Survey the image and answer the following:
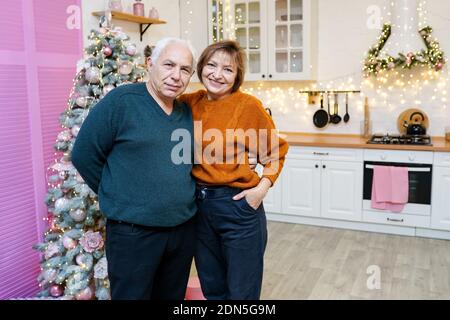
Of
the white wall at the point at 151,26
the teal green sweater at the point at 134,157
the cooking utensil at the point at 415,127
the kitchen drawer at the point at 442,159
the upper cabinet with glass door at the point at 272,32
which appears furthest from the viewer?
the upper cabinet with glass door at the point at 272,32

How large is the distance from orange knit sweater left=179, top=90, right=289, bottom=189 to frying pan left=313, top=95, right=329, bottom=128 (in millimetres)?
3159

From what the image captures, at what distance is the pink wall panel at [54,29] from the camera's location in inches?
112

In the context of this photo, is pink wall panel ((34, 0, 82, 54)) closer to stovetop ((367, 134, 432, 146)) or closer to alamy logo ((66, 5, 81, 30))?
alamy logo ((66, 5, 81, 30))

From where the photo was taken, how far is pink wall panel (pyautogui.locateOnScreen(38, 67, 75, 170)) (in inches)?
113

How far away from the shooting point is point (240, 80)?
1.80 meters

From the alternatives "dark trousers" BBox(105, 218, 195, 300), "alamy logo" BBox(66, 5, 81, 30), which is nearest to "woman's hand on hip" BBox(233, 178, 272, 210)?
"dark trousers" BBox(105, 218, 195, 300)

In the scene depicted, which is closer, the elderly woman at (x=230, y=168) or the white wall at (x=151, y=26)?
the elderly woman at (x=230, y=168)

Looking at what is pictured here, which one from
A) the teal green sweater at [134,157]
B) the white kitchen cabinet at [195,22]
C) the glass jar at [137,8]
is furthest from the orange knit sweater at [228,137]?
the white kitchen cabinet at [195,22]

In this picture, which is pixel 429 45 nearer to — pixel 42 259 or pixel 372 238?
pixel 372 238

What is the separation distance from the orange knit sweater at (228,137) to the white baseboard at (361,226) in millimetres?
2839

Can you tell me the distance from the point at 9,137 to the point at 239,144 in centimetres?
161

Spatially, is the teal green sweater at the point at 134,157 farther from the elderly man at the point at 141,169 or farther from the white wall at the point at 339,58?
the white wall at the point at 339,58

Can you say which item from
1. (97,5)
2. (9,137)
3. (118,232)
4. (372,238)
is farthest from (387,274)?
(97,5)

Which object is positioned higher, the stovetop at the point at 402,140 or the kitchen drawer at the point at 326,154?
the stovetop at the point at 402,140
